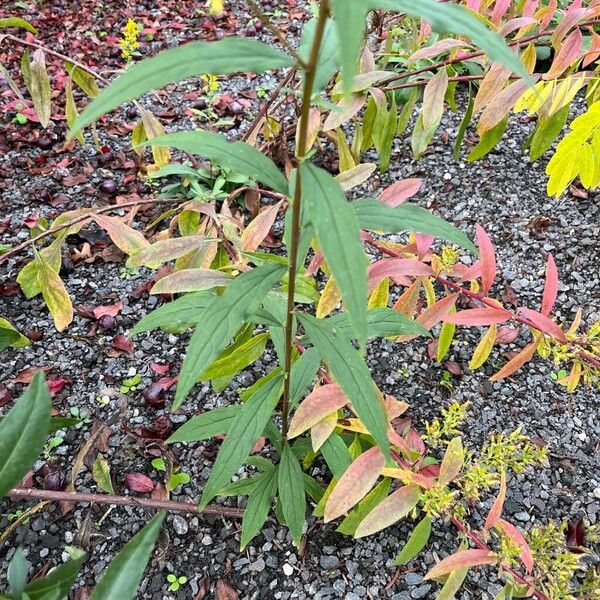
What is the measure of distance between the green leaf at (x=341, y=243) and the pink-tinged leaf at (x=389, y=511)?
2.00 feet

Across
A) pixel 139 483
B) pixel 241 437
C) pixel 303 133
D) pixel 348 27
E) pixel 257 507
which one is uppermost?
pixel 348 27

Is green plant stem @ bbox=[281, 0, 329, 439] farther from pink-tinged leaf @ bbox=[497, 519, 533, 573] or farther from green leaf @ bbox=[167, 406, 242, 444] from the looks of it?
pink-tinged leaf @ bbox=[497, 519, 533, 573]

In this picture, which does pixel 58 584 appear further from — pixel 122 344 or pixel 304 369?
pixel 122 344

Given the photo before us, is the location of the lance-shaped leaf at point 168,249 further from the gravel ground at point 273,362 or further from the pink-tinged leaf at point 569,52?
the pink-tinged leaf at point 569,52

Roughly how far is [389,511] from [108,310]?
123 centimetres

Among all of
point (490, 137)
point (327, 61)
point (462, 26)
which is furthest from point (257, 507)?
point (490, 137)

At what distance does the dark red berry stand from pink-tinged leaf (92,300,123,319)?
372 mm

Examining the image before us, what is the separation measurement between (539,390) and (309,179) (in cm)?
139

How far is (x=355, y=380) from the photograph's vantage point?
2.70ft

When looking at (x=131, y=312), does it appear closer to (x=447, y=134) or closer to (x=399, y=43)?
(x=447, y=134)

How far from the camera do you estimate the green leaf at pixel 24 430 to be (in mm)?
778

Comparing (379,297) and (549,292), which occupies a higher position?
(549,292)

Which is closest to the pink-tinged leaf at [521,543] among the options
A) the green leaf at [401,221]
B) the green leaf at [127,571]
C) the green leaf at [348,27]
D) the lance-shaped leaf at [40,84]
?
the green leaf at [401,221]

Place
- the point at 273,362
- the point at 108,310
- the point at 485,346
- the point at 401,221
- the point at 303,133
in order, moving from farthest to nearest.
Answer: the point at 108,310 < the point at 273,362 < the point at 485,346 < the point at 401,221 < the point at 303,133
